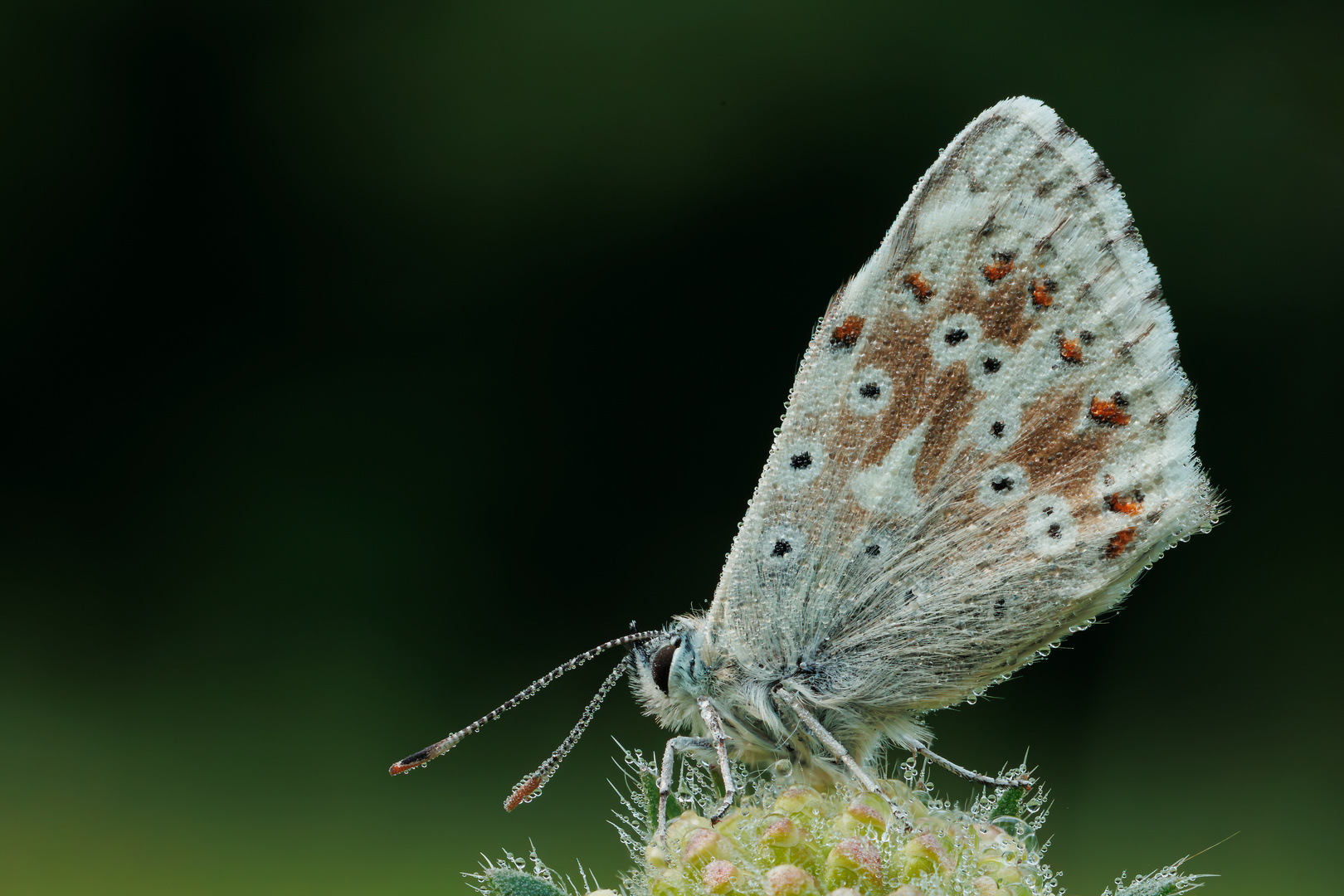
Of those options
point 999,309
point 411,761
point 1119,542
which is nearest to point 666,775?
point 411,761

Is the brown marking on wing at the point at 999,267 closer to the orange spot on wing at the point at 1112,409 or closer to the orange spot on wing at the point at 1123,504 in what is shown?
the orange spot on wing at the point at 1112,409

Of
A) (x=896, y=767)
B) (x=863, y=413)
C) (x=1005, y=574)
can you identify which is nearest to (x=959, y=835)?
(x=896, y=767)

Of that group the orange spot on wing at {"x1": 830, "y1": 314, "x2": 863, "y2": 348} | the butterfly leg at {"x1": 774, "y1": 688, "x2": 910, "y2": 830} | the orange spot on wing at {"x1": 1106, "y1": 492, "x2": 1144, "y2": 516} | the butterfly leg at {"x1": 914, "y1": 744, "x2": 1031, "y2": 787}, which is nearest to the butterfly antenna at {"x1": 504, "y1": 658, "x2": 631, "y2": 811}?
the butterfly leg at {"x1": 774, "y1": 688, "x2": 910, "y2": 830}

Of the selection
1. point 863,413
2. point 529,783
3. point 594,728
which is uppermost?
point 863,413

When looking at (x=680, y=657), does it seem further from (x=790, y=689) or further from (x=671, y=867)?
(x=671, y=867)

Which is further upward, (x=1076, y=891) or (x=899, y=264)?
(x=899, y=264)

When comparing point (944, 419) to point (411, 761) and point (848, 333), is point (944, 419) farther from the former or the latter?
point (411, 761)
